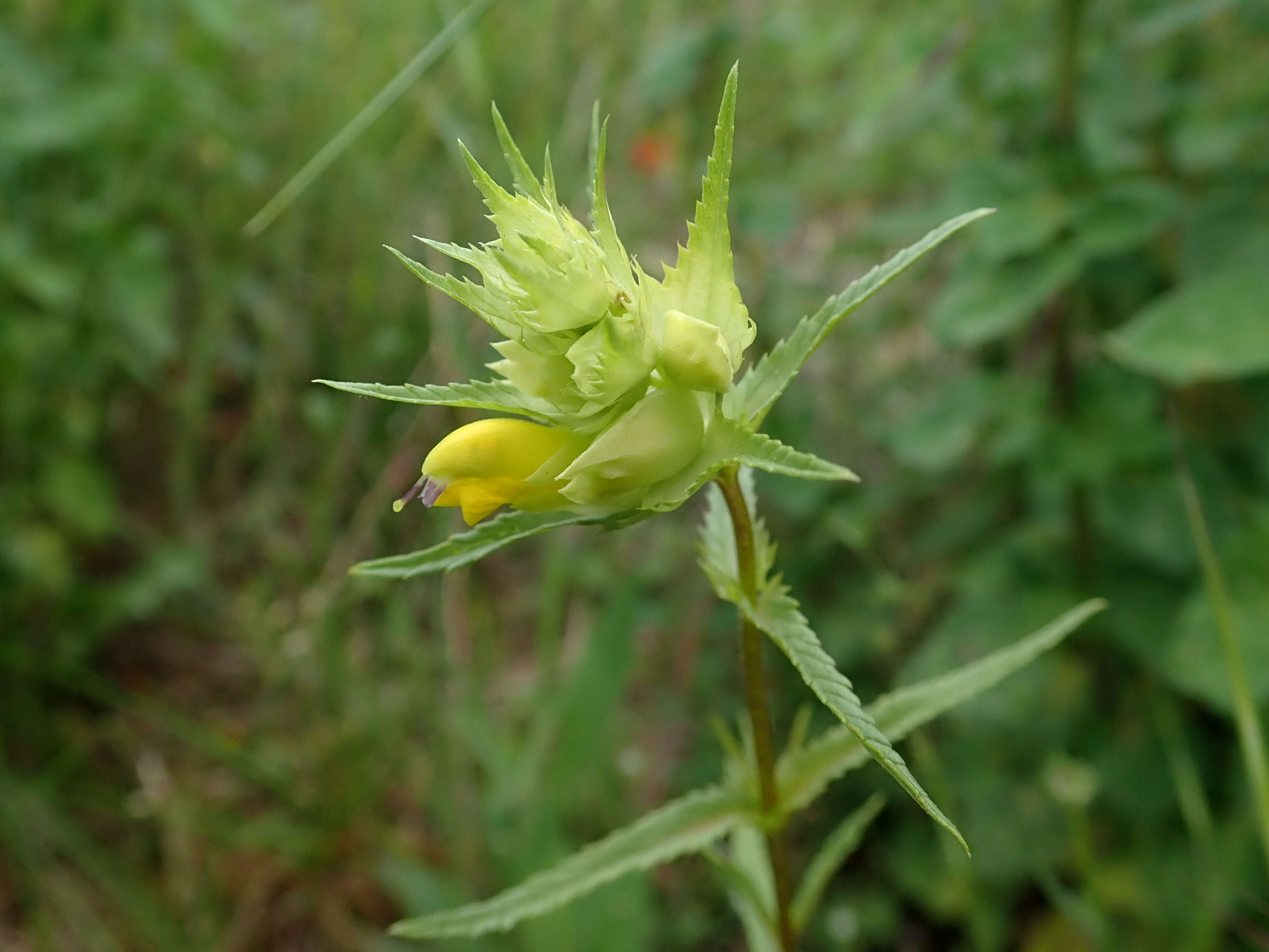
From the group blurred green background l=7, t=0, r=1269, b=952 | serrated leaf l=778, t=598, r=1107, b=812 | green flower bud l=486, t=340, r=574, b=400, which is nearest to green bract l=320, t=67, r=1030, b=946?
green flower bud l=486, t=340, r=574, b=400

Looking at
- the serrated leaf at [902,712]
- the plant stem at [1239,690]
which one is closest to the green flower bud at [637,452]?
the serrated leaf at [902,712]

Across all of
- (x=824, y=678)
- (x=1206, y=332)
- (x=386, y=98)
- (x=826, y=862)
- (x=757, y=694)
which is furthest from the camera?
(x=1206, y=332)

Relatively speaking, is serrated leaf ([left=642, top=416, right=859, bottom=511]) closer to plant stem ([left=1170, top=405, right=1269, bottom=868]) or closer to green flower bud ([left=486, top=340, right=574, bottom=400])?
green flower bud ([left=486, top=340, right=574, bottom=400])

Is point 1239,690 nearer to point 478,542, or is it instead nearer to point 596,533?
point 478,542

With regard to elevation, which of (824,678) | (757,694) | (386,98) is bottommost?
(757,694)

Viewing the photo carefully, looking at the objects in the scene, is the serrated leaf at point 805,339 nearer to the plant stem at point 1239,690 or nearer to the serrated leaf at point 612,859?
the serrated leaf at point 612,859

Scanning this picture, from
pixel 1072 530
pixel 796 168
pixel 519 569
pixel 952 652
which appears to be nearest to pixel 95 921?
pixel 519 569

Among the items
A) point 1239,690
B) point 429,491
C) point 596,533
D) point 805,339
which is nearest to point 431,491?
point 429,491

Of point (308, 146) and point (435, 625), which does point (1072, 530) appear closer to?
point (435, 625)
